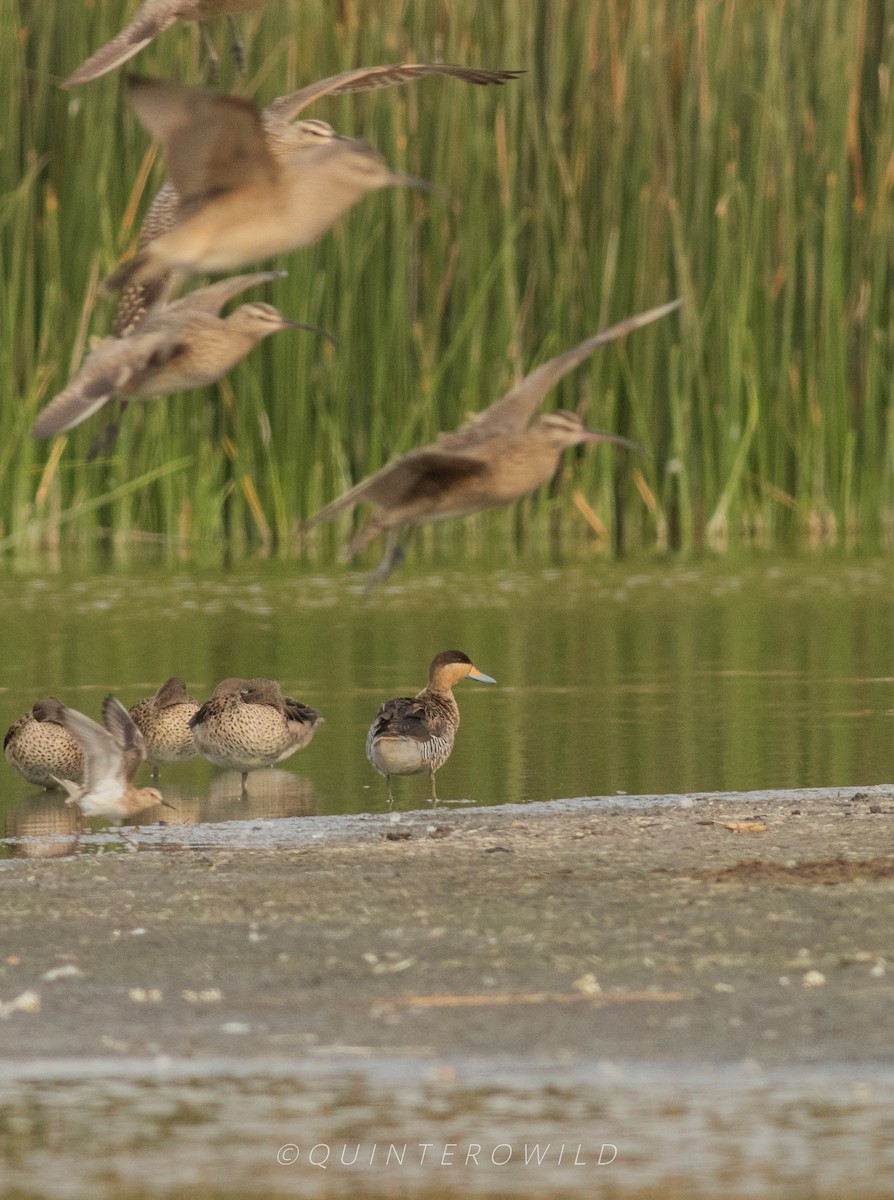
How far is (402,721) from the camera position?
893cm

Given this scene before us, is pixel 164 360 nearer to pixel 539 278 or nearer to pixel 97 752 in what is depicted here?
pixel 97 752

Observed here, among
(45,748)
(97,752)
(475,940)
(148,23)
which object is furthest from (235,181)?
(45,748)

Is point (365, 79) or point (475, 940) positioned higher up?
point (365, 79)

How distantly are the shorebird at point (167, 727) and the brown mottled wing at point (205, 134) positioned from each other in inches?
133

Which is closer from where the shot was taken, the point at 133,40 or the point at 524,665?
the point at 133,40

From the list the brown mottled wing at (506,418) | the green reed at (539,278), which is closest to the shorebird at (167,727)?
the brown mottled wing at (506,418)

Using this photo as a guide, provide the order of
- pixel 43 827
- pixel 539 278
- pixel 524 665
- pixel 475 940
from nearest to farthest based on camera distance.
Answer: pixel 475 940 → pixel 43 827 → pixel 524 665 → pixel 539 278

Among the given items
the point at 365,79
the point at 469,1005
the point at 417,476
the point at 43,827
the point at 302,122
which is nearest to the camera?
the point at 469,1005

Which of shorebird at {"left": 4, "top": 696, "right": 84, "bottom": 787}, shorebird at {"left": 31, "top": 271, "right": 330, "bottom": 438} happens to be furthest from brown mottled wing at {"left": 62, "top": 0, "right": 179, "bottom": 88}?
shorebird at {"left": 4, "top": 696, "right": 84, "bottom": 787}

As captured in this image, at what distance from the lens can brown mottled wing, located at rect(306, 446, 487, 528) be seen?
7203 mm

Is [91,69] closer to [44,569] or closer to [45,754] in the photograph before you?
[45,754]

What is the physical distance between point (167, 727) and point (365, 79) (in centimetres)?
310

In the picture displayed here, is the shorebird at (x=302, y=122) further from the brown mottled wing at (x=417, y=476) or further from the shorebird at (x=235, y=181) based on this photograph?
the brown mottled wing at (x=417, y=476)

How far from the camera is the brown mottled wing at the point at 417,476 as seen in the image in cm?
720
